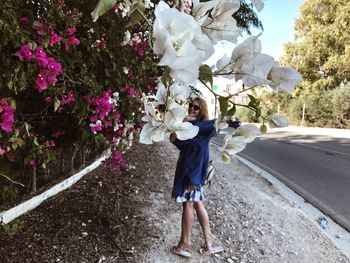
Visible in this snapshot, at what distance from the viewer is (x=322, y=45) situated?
2480 centimetres

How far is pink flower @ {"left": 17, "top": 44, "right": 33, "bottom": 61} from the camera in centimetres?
212

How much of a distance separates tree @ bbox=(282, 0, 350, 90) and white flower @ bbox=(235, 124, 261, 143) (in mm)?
23911

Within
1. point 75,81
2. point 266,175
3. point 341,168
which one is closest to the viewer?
point 75,81

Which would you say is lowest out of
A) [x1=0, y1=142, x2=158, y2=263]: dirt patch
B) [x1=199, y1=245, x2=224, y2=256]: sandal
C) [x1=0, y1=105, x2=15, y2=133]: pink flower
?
[x1=199, y1=245, x2=224, y2=256]: sandal

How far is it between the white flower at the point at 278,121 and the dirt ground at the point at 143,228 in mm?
3130

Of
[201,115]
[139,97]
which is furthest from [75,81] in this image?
[201,115]

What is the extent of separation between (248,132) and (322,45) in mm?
26148

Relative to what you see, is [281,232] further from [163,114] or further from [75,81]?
[163,114]

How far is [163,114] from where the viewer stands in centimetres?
81

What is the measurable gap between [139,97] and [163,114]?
307 centimetres

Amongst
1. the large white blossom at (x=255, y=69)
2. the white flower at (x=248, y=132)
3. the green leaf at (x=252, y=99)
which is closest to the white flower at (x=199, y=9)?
the large white blossom at (x=255, y=69)

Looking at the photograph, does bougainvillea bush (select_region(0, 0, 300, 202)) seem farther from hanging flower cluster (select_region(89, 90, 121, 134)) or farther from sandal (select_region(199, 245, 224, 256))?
Answer: sandal (select_region(199, 245, 224, 256))

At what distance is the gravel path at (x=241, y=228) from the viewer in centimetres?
411

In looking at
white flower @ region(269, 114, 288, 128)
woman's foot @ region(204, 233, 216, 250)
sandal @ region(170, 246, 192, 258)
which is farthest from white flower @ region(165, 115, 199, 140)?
woman's foot @ region(204, 233, 216, 250)
